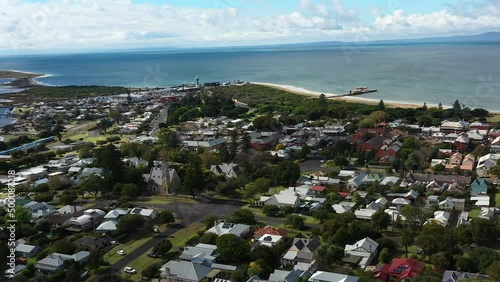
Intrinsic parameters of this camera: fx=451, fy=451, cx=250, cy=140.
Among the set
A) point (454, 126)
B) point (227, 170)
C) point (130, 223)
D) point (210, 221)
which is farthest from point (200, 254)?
point (454, 126)

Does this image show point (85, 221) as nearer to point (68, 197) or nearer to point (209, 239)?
point (68, 197)

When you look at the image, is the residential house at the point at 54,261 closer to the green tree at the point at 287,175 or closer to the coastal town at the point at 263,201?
the coastal town at the point at 263,201

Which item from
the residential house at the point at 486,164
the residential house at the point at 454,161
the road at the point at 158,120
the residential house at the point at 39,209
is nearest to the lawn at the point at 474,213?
the residential house at the point at 486,164

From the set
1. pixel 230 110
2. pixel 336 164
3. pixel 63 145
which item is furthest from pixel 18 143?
pixel 336 164

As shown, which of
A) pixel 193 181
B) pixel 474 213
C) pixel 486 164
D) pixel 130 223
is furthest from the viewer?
pixel 486 164

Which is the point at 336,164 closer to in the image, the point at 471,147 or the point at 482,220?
the point at 471,147

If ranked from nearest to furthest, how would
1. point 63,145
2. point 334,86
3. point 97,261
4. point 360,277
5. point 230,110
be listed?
point 360,277
point 97,261
point 63,145
point 230,110
point 334,86

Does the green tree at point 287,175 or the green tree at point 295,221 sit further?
the green tree at point 287,175
